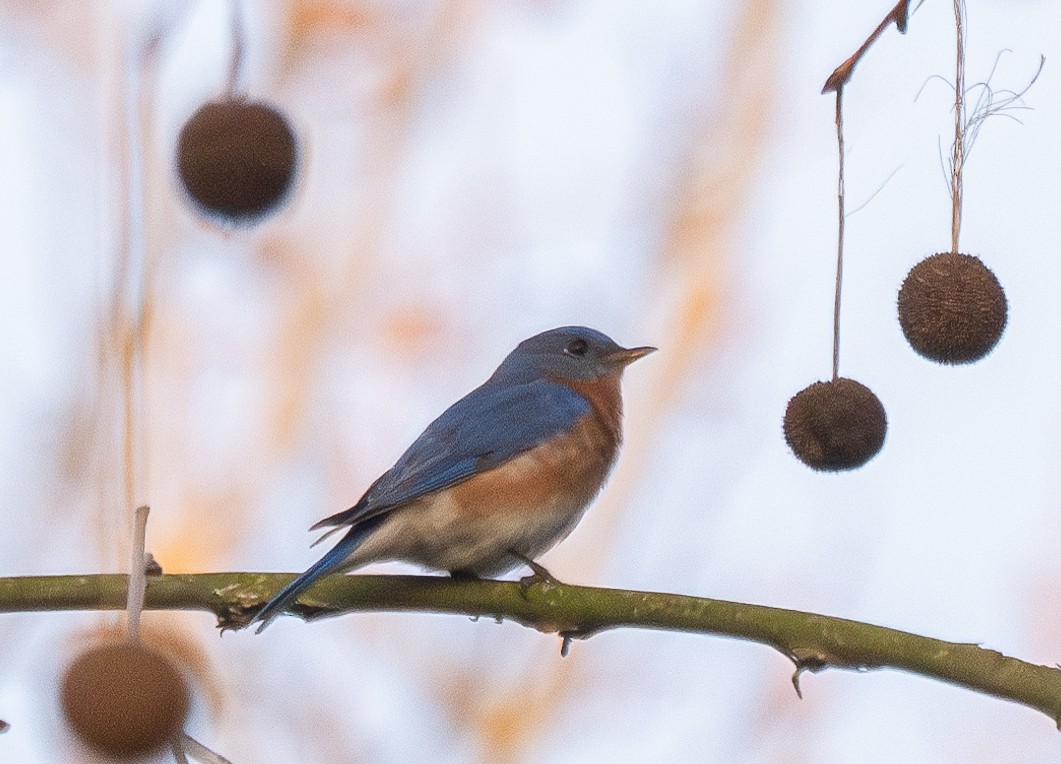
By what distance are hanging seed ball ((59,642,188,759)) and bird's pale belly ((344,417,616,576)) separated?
210 cm

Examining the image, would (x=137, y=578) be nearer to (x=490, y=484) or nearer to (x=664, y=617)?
(x=664, y=617)

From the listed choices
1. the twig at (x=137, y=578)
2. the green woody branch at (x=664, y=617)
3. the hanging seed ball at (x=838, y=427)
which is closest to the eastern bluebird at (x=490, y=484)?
the green woody branch at (x=664, y=617)

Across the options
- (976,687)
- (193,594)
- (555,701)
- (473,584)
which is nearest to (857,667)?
(976,687)

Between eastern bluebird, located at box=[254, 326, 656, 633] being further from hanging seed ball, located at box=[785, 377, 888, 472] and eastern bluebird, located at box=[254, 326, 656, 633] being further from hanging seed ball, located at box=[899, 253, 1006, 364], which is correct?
hanging seed ball, located at box=[899, 253, 1006, 364]

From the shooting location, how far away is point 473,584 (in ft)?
10.8

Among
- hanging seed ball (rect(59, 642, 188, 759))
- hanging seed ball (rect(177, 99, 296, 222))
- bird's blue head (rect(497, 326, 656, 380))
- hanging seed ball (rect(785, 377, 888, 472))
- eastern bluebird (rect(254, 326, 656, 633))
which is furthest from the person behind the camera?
bird's blue head (rect(497, 326, 656, 380))

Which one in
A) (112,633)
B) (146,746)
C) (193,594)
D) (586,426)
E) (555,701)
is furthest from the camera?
(555,701)

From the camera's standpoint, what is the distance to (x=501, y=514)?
169 inches

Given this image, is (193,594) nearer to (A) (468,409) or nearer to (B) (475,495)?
(B) (475,495)

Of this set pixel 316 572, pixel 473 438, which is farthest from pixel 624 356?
pixel 316 572

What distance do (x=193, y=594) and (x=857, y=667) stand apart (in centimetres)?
127

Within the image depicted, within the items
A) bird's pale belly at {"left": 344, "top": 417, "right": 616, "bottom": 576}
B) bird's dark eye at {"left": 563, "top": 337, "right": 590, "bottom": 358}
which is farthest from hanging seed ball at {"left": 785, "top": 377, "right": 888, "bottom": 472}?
bird's dark eye at {"left": 563, "top": 337, "right": 590, "bottom": 358}

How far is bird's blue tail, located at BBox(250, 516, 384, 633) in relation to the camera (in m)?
3.09

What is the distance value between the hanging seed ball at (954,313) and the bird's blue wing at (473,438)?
166 cm
